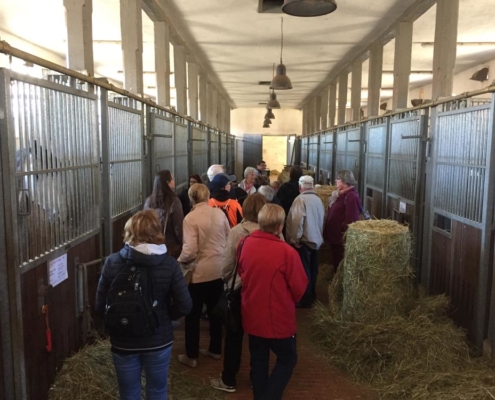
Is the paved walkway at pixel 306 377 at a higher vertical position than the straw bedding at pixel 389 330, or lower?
lower

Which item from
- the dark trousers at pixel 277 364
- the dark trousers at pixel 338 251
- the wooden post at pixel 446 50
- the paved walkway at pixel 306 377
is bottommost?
the paved walkway at pixel 306 377

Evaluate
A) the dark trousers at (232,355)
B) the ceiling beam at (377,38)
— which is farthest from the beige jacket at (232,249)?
the ceiling beam at (377,38)

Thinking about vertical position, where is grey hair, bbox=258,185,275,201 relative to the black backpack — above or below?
above

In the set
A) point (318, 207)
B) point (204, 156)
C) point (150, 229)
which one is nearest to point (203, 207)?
point (150, 229)

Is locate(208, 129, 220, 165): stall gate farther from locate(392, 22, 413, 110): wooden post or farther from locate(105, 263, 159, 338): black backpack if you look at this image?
→ locate(105, 263, 159, 338): black backpack

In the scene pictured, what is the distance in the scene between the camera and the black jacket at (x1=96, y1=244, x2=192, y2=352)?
2.23m

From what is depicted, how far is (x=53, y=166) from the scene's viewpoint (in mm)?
2756

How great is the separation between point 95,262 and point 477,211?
2.93 m

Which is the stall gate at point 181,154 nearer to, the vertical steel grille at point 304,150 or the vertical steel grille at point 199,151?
the vertical steel grille at point 199,151

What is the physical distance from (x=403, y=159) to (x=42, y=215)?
4.08 m

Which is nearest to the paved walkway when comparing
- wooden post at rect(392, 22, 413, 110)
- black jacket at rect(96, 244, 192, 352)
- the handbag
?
the handbag

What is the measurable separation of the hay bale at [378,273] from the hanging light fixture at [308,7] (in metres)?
1.83

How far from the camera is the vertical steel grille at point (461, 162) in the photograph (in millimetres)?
3527

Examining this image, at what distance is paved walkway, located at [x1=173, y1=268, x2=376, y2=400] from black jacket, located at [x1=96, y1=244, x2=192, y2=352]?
108cm
